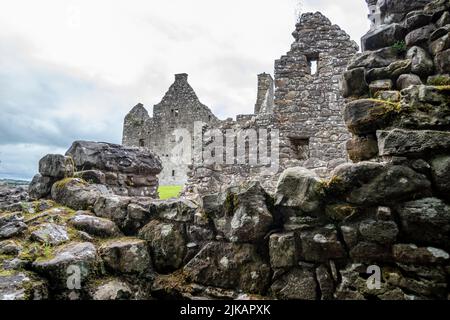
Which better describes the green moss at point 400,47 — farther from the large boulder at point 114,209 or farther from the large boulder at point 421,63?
the large boulder at point 114,209

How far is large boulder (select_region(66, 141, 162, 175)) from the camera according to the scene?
6457mm

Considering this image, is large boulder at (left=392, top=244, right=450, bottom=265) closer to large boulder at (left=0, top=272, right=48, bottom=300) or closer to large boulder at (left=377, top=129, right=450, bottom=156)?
large boulder at (left=377, top=129, right=450, bottom=156)

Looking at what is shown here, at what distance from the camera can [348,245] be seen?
10.6ft

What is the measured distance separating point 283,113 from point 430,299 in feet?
27.8

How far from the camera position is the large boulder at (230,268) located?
3.59 m

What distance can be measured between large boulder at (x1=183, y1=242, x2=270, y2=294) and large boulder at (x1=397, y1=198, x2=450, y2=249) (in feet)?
4.85

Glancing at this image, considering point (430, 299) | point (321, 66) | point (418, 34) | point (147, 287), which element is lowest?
point (147, 287)

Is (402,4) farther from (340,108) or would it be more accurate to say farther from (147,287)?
(340,108)

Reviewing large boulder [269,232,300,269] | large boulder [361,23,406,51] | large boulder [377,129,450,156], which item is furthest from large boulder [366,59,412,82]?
large boulder [269,232,300,269]

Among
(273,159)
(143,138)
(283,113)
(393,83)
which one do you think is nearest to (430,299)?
(393,83)

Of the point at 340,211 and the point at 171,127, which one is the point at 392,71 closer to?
the point at 340,211

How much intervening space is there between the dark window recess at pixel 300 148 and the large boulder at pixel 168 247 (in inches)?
295

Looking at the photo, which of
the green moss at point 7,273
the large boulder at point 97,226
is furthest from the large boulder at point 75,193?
the green moss at point 7,273

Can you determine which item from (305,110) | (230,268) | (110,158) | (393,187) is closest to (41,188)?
(110,158)
